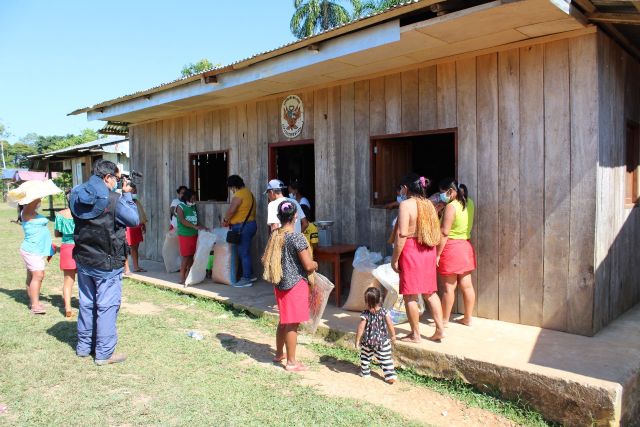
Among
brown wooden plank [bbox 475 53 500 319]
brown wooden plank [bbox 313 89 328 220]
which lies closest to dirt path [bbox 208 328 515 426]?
brown wooden plank [bbox 475 53 500 319]

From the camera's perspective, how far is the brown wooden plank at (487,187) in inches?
205

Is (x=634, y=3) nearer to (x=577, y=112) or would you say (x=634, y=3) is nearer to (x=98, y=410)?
(x=577, y=112)

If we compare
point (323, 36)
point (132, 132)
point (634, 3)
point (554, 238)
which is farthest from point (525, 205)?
point (132, 132)

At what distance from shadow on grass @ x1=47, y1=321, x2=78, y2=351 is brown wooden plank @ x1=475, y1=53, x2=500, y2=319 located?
14.1 feet

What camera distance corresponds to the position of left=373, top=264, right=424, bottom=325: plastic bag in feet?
16.4

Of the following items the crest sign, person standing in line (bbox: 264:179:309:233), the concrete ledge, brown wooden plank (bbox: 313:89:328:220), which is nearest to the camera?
the concrete ledge

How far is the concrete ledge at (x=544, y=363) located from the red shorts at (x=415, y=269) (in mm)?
507

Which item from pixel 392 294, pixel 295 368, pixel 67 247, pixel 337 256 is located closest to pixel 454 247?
pixel 392 294

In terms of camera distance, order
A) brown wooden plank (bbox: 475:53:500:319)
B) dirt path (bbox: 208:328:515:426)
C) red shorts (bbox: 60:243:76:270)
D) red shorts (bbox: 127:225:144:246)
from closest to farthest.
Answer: dirt path (bbox: 208:328:515:426) → brown wooden plank (bbox: 475:53:500:319) → red shorts (bbox: 60:243:76:270) → red shorts (bbox: 127:225:144:246)

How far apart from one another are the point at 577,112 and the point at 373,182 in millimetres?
2504

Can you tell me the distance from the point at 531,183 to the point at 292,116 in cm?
365

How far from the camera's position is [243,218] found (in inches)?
283

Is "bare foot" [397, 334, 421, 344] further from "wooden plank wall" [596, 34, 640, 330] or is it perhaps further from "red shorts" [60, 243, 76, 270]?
"red shorts" [60, 243, 76, 270]

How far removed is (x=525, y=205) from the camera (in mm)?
5008
